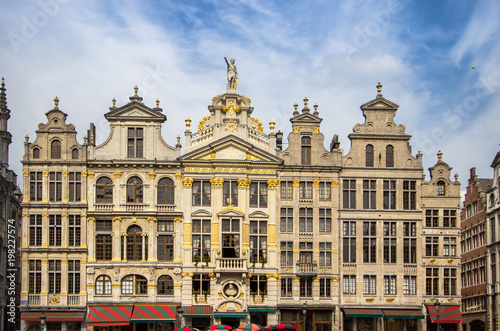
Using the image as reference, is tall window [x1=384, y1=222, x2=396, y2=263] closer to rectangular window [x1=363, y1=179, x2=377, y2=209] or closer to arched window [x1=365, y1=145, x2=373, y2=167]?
rectangular window [x1=363, y1=179, x2=377, y2=209]

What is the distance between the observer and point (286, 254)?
189ft

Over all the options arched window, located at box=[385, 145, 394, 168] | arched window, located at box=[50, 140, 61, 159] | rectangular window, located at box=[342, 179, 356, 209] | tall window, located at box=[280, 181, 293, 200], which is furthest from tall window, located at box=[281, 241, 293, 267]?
arched window, located at box=[50, 140, 61, 159]

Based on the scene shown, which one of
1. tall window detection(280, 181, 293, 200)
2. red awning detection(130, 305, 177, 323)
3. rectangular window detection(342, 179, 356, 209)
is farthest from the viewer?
rectangular window detection(342, 179, 356, 209)

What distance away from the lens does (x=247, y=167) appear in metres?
58.1

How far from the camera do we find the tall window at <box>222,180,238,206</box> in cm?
5759

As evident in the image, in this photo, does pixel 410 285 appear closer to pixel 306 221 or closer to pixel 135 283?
pixel 306 221

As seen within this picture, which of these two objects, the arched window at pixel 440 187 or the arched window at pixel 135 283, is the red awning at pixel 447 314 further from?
the arched window at pixel 135 283

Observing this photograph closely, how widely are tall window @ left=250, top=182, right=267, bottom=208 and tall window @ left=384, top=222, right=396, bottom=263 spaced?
967cm

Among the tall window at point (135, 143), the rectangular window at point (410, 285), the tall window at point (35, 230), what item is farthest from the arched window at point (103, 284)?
the rectangular window at point (410, 285)

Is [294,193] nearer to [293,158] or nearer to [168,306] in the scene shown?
[293,158]

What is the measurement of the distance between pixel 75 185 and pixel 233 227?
12.4 metres

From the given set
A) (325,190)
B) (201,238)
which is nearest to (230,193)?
(201,238)

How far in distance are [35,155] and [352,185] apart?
963 inches

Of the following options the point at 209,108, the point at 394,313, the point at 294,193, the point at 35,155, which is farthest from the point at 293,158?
the point at 35,155
